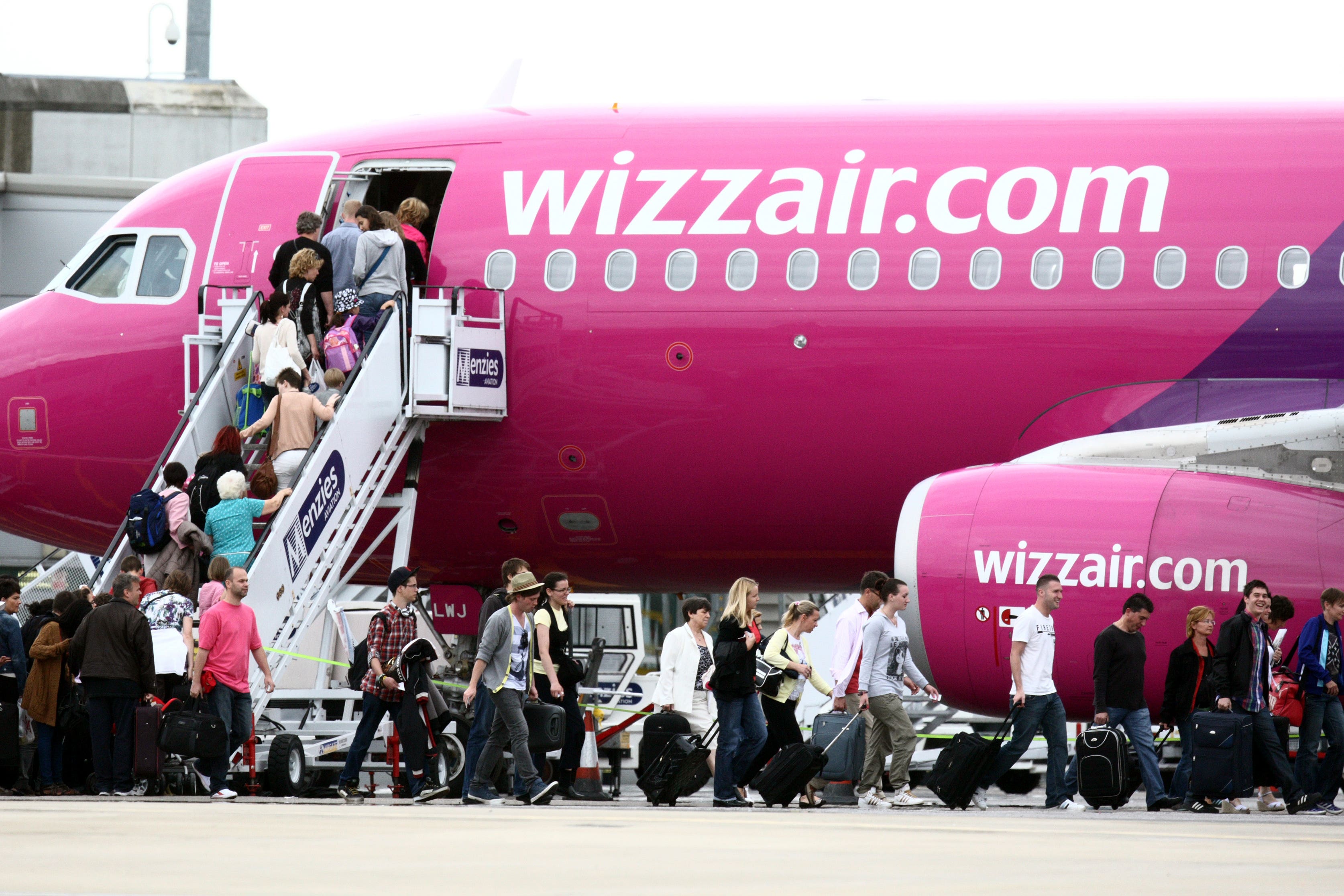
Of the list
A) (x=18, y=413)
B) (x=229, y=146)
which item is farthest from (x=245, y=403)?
(x=229, y=146)

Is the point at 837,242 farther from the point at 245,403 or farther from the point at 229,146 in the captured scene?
the point at 229,146

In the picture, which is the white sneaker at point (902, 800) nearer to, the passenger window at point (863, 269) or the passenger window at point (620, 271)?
the passenger window at point (863, 269)

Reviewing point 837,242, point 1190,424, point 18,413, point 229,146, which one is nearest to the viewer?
point 1190,424

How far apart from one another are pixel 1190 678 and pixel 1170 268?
3.28 m

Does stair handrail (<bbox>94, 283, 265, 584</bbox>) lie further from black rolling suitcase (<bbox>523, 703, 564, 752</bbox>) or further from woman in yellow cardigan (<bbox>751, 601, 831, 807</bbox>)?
woman in yellow cardigan (<bbox>751, 601, 831, 807</bbox>)

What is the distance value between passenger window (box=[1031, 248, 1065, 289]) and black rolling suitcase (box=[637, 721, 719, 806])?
172 inches

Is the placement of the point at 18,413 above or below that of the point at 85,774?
above

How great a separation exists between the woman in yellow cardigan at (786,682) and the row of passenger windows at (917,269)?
2.72 m

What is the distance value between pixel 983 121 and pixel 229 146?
31.1m

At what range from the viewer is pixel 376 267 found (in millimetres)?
15844

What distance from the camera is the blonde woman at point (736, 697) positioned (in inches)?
527

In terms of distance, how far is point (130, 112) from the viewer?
4503cm

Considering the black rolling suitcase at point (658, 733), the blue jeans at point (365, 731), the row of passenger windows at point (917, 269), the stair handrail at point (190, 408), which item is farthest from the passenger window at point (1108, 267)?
the stair handrail at point (190, 408)

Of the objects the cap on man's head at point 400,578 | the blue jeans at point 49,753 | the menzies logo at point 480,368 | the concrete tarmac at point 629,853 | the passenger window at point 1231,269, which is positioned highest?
the passenger window at point 1231,269
